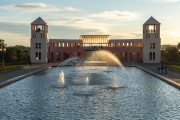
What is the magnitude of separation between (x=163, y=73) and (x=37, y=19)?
42408 mm

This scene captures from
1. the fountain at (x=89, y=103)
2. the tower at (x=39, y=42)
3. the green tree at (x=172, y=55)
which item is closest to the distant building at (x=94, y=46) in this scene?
the tower at (x=39, y=42)

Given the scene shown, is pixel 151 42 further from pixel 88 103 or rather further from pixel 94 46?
pixel 88 103

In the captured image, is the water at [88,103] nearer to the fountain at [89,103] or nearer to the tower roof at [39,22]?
the fountain at [89,103]

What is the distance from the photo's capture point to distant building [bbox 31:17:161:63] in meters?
75.0

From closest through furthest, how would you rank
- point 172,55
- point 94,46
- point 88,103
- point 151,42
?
point 88,103 → point 151,42 → point 172,55 → point 94,46

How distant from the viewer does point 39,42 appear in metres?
75.9

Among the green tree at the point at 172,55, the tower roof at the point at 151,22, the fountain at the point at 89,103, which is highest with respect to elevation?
the tower roof at the point at 151,22

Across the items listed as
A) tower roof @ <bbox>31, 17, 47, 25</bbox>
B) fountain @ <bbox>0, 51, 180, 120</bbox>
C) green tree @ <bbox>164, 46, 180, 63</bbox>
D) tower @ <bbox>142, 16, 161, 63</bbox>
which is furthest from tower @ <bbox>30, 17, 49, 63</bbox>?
fountain @ <bbox>0, 51, 180, 120</bbox>

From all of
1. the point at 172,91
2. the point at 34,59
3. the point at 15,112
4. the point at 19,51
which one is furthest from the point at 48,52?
the point at 15,112

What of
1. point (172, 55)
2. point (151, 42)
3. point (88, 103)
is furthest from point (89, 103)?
point (172, 55)

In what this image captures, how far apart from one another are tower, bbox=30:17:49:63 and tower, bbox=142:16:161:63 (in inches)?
863

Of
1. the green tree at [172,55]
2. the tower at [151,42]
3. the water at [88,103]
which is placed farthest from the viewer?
the green tree at [172,55]

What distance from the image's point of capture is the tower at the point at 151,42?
74312mm

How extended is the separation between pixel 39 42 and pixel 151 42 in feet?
81.3
